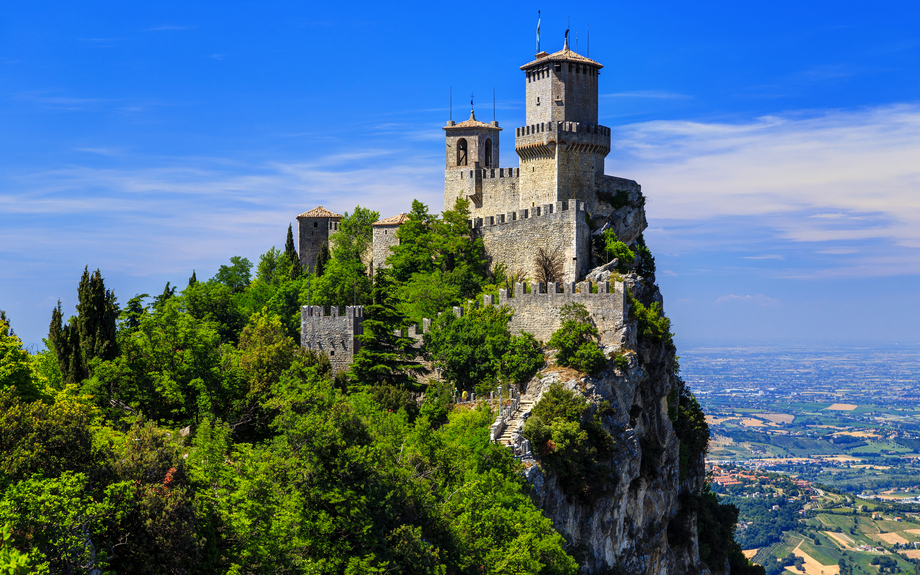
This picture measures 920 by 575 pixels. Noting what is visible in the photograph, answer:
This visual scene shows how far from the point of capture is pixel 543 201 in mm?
55656

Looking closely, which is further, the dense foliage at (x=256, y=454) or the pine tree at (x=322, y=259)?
the pine tree at (x=322, y=259)

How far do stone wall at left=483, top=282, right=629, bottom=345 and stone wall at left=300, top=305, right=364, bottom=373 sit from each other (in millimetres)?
8582

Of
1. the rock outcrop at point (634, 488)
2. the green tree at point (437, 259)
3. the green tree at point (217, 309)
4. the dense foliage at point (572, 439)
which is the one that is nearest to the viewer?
the dense foliage at point (572, 439)

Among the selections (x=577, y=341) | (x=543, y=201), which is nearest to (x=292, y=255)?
(x=543, y=201)

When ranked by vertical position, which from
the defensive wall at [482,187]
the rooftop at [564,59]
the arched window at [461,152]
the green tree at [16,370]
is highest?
the rooftop at [564,59]

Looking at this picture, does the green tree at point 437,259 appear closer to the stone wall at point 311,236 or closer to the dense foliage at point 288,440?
the dense foliage at point 288,440

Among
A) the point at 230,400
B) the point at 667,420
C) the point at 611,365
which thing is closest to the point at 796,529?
the point at 667,420

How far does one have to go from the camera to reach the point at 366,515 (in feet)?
89.8

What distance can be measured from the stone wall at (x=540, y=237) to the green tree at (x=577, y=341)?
481 centimetres

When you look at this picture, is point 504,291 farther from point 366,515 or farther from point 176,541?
point 176,541

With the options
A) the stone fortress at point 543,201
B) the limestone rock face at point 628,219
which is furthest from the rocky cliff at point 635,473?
the stone fortress at point 543,201

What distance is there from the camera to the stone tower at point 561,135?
55.2 metres

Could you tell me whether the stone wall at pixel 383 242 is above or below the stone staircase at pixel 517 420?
above

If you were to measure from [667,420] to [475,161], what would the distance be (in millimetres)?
22739
